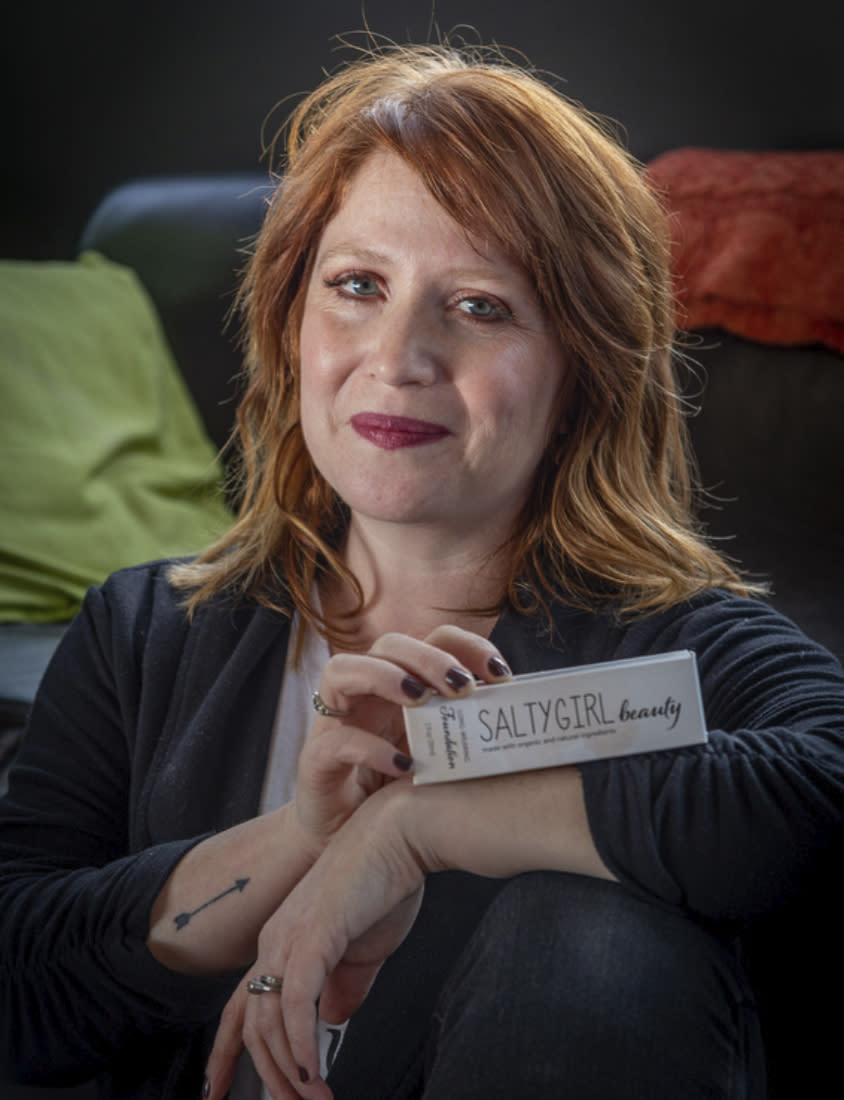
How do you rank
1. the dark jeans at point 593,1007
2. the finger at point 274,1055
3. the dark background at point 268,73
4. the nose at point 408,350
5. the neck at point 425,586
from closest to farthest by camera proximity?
the dark jeans at point 593,1007, the finger at point 274,1055, the nose at point 408,350, the neck at point 425,586, the dark background at point 268,73

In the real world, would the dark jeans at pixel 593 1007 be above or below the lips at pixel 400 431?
below

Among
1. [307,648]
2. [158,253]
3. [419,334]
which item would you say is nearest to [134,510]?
[158,253]

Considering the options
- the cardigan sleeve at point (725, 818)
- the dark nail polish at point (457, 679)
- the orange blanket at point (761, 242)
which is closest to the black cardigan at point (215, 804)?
the cardigan sleeve at point (725, 818)

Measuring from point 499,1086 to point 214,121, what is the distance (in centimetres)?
208

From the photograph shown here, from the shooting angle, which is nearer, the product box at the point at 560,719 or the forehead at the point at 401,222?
the product box at the point at 560,719

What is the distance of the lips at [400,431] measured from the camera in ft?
2.82

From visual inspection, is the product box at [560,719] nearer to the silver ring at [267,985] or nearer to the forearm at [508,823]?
the forearm at [508,823]

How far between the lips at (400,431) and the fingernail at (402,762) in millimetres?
275

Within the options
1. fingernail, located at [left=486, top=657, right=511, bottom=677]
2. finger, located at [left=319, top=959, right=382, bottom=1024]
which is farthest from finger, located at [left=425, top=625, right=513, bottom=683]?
finger, located at [left=319, top=959, right=382, bottom=1024]

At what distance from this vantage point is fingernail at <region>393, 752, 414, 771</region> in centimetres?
69

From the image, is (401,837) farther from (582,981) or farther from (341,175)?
(341,175)

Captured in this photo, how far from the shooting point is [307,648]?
957mm

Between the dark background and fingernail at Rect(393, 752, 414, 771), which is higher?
the dark background

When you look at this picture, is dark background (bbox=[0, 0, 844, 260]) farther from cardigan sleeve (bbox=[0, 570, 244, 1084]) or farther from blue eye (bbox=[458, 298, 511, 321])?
A: cardigan sleeve (bbox=[0, 570, 244, 1084])
